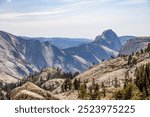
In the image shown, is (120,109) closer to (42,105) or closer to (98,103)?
(98,103)

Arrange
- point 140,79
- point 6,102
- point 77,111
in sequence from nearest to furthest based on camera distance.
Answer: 1. point 77,111
2. point 6,102
3. point 140,79

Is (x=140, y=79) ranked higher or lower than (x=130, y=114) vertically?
lower

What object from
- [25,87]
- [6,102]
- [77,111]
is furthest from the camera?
[25,87]

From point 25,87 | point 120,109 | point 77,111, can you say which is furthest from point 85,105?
point 25,87

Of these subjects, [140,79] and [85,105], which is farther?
[140,79]

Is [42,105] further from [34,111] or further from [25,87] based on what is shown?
[25,87]

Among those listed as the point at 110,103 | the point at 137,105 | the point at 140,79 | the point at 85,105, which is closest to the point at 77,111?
the point at 85,105
